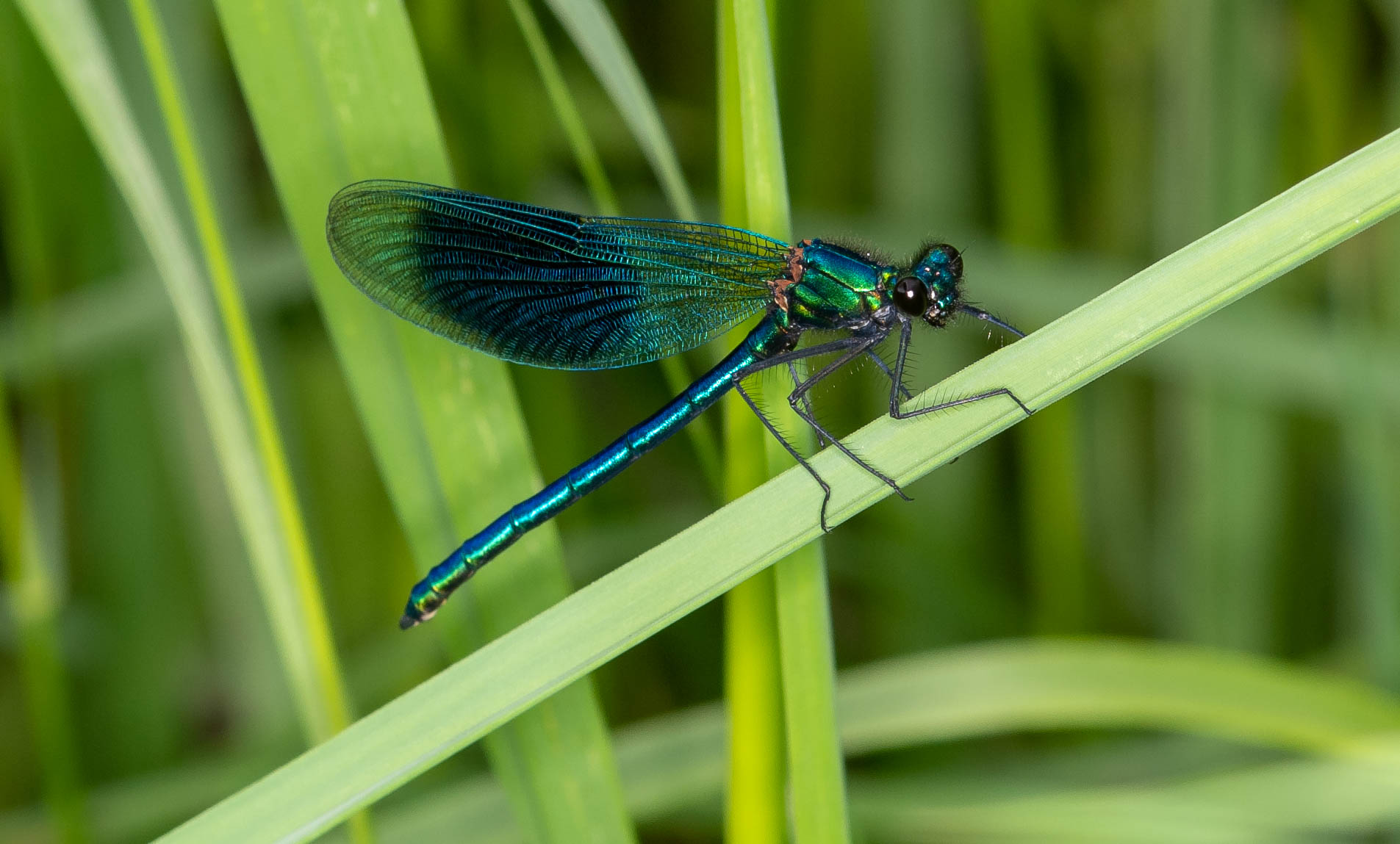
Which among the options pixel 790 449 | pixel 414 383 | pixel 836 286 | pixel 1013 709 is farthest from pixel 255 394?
pixel 1013 709

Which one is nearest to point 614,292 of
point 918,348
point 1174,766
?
point 918,348

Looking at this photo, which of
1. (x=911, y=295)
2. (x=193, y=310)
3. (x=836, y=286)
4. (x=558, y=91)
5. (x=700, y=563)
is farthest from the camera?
(x=836, y=286)

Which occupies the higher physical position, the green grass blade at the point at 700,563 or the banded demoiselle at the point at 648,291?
the banded demoiselle at the point at 648,291

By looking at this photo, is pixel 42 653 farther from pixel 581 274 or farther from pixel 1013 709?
pixel 1013 709

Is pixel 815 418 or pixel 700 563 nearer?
pixel 700 563

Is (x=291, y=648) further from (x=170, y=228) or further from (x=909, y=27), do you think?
(x=909, y=27)

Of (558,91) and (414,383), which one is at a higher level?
(558,91)

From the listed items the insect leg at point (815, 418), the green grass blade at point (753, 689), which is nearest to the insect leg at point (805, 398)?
the insect leg at point (815, 418)

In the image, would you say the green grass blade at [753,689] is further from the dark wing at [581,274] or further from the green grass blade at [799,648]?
the dark wing at [581,274]

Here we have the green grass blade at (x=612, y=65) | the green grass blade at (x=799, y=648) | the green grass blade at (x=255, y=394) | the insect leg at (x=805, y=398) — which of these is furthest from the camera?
the insect leg at (x=805, y=398)
